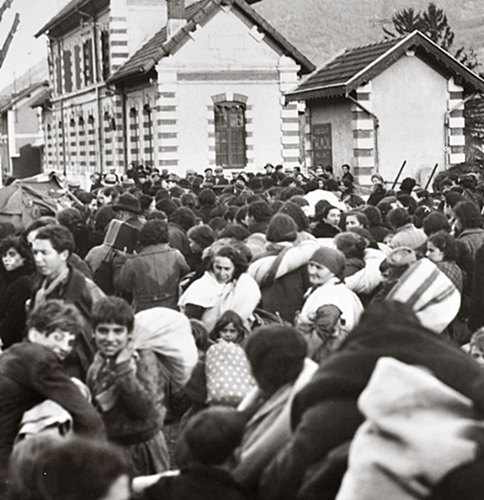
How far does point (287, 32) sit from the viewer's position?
132 meters

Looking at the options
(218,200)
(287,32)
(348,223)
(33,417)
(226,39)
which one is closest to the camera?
(33,417)

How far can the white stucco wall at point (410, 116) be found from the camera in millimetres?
26000

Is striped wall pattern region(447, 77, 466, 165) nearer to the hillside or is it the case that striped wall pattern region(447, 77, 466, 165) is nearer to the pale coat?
the pale coat

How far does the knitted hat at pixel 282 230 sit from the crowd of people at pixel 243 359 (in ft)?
0.07

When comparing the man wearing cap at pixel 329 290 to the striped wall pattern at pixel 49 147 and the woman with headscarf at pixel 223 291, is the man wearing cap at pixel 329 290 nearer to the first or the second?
the woman with headscarf at pixel 223 291

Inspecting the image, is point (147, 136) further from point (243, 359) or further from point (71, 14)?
point (243, 359)

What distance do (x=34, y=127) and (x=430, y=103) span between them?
55959 millimetres

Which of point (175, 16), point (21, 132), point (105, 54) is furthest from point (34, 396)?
point (21, 132)

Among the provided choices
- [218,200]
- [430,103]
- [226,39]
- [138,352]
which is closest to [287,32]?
[226,39]

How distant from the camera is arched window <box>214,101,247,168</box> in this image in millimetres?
34938

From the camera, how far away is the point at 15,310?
26.8 ft

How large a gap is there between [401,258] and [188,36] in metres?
26.5

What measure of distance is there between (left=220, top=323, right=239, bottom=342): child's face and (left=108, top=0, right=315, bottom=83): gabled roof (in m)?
26.9

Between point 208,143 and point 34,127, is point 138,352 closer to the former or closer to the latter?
point 208,143
